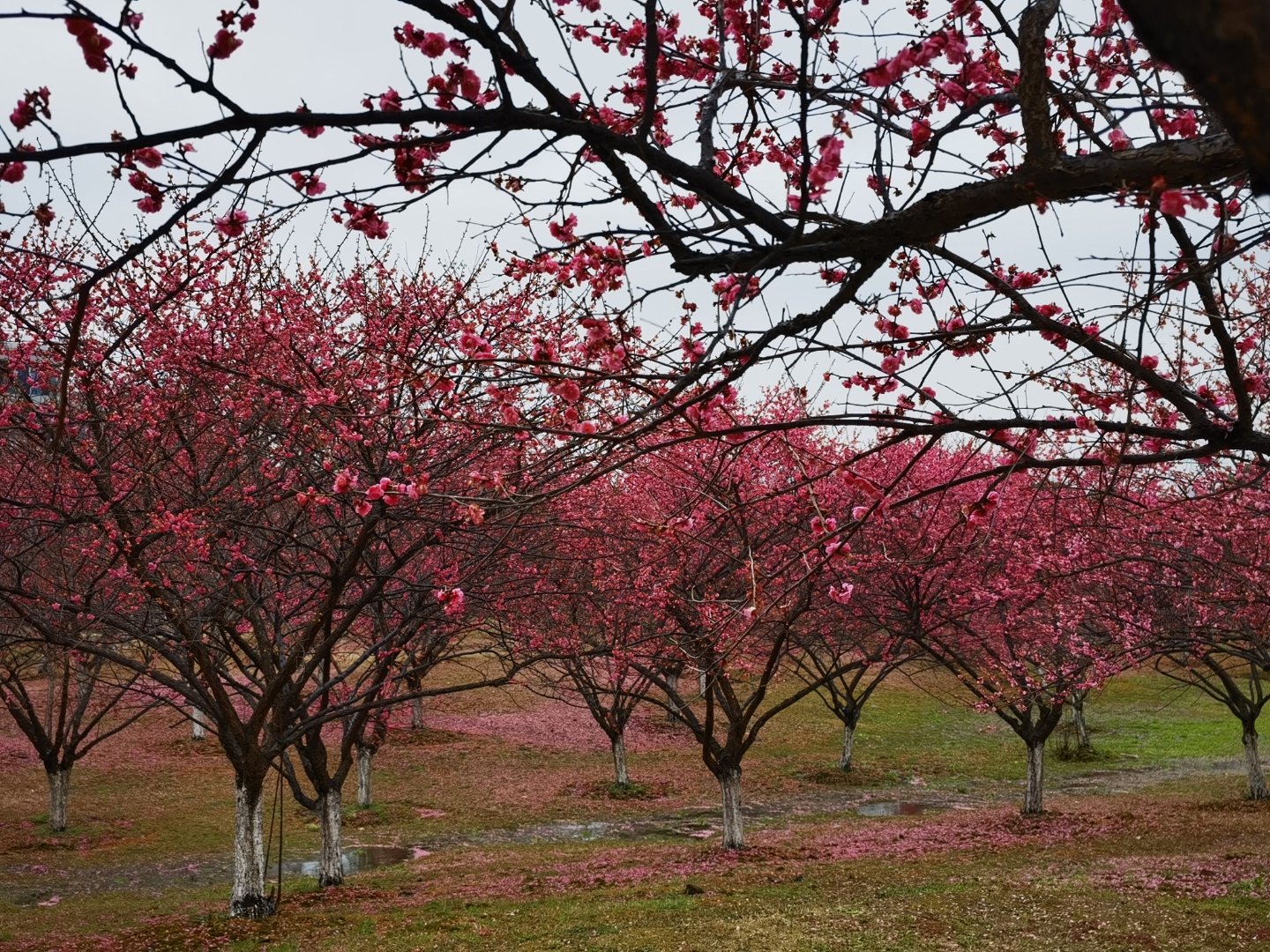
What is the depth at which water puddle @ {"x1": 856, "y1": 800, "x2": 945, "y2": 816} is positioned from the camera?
21.4 m

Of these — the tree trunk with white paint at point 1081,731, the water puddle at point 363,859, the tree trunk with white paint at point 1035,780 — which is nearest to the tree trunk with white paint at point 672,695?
the water puddle at point 363,859

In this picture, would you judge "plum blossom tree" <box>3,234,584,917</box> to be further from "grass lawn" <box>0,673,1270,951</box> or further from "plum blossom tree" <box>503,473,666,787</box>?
"grass lawn" <box>0,673,1270,951</box>

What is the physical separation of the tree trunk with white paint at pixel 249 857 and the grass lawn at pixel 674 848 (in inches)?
14.5

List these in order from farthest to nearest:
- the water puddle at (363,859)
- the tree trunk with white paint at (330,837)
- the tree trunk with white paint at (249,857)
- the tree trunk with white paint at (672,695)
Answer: the water puddle at (363,859), the tree trunk with white paint at (672,695), the tree trunk with white paint at (330,837), the tree trunk with white paint at (249,857)

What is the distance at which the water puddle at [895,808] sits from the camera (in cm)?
2141

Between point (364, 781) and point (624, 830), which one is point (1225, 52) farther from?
point (364, 781)

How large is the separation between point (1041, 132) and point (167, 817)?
22517mm

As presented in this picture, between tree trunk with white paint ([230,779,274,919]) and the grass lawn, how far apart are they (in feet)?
1.21

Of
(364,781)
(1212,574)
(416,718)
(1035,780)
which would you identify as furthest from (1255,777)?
(416,718)

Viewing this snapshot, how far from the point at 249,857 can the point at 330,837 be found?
2505 mm

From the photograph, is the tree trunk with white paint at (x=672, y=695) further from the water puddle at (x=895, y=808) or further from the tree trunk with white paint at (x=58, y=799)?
the tree trunk with white paint at (x=58, y=799)

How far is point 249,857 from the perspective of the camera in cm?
1194

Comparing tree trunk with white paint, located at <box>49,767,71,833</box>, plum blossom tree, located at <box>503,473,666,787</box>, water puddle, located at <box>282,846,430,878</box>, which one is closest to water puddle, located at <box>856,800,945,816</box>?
plum blossom tree, located at <box>503,473,666,787</box>

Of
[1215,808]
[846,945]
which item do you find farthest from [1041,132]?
[1215,808]
